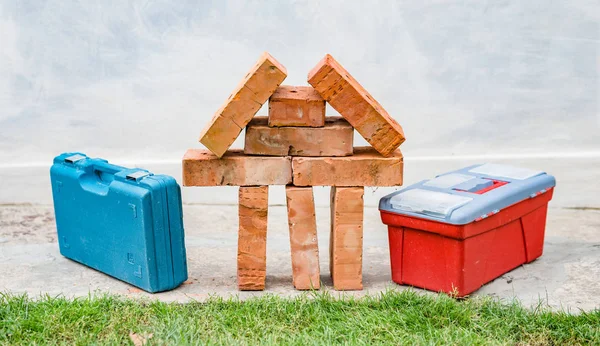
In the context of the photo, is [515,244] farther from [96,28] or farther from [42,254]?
[96,28]

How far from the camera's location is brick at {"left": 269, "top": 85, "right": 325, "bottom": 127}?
4.62 metres

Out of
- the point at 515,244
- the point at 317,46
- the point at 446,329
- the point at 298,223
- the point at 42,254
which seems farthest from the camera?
the point at 317,46

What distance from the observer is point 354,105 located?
4.63 metres

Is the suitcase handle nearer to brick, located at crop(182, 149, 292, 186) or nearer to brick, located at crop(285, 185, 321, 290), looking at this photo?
brick, located at crop(182, 149, 292, 186)

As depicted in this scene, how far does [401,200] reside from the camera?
484 centimetres

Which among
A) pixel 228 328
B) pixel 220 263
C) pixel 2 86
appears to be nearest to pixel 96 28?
pixel 2 86

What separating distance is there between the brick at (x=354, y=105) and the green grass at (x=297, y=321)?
86 centimetres

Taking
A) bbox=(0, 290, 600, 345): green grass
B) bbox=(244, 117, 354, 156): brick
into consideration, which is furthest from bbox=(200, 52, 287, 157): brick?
bbox=(0, 290, 600, 345): green grass

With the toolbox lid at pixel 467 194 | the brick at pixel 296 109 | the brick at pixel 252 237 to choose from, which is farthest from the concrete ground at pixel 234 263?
the brick at pixel 296 109

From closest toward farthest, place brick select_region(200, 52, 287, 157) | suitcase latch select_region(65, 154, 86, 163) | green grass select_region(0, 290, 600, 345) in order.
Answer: green grass select_region(0, 290, 600, 345) → brick select_region(200, 52, 287, 157) → suitcase latch select_region(65, 154, 86, 163)

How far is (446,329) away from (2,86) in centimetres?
420

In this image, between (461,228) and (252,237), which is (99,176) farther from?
(461,228)

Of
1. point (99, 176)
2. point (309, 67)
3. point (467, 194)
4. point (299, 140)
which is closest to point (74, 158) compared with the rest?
point (99, 176)

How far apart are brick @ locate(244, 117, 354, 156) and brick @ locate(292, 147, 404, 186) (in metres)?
0.05
